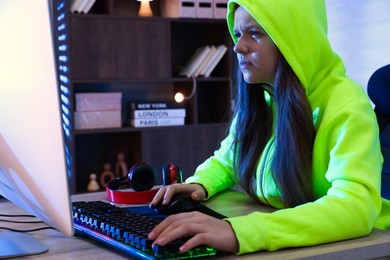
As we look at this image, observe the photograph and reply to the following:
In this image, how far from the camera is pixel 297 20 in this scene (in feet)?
4.57

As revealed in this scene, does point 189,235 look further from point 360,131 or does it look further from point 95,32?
point 95,32

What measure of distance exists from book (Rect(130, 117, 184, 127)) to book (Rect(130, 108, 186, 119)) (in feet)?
0.06

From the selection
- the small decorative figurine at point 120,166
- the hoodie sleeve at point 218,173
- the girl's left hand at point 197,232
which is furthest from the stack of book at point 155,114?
the girl's left hand at point 197,232

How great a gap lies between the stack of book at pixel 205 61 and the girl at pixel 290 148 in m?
2.32

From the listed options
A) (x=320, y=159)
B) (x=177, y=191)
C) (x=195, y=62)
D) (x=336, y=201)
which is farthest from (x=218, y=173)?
(x=195, y=62)

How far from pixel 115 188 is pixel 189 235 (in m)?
0.57

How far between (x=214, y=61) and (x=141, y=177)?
103 inches

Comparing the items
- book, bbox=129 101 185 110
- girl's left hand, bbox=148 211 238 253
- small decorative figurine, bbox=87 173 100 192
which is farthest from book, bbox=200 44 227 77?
girl's left hand, bbox=148 211 238 253

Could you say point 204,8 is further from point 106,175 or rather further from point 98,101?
point 106,175

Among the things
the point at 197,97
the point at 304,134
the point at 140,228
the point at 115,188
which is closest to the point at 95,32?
the point at 197,97

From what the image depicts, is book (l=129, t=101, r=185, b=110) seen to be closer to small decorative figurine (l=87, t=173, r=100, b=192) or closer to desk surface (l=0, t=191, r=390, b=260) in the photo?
small decorative figurine (l=87, t=173, r=100, b=192)

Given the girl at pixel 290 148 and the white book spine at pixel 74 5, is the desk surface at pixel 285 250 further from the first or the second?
the white book spine at pixel 74 5

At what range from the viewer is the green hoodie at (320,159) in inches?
40.1

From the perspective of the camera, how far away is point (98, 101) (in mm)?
3680
